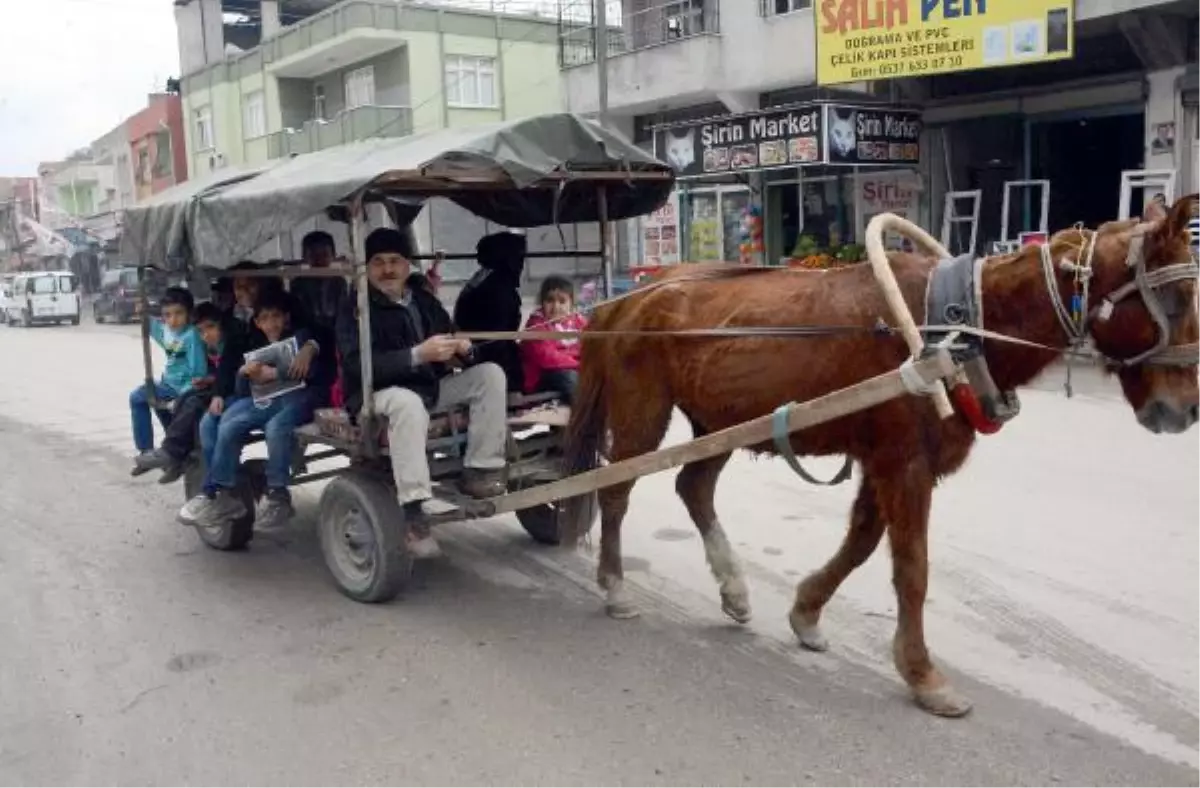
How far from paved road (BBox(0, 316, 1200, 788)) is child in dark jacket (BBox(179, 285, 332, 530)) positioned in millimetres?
328

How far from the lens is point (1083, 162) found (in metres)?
15.4

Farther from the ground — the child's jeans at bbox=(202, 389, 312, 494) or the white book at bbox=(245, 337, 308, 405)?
the white book at bbox=(245, 337, 308, 405)

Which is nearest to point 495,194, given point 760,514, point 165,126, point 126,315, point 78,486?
point 760,514

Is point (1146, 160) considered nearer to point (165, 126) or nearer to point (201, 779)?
point (201, 779)

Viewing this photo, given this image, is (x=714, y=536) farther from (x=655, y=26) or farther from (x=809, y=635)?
(x=655, y=26)

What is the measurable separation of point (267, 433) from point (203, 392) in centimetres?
97

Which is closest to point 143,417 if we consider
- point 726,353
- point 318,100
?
point 726,353

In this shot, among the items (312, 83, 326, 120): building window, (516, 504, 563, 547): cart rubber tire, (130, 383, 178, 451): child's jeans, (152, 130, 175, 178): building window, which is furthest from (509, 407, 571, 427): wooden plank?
(152, 130, 175, 178): building window

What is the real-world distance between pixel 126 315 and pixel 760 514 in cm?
2927

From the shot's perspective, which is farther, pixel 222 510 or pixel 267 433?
pixel 222 510

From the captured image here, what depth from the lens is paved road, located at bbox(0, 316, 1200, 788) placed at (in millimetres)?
3635

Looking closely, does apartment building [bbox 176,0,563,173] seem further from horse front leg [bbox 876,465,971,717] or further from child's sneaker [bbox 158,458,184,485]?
horse front leg [bbox 876,465,971,717]

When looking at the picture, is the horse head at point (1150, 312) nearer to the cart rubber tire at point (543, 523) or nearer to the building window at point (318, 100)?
the cart rubber tire at point (543, 523)

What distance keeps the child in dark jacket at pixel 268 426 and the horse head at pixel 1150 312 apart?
3962mm
